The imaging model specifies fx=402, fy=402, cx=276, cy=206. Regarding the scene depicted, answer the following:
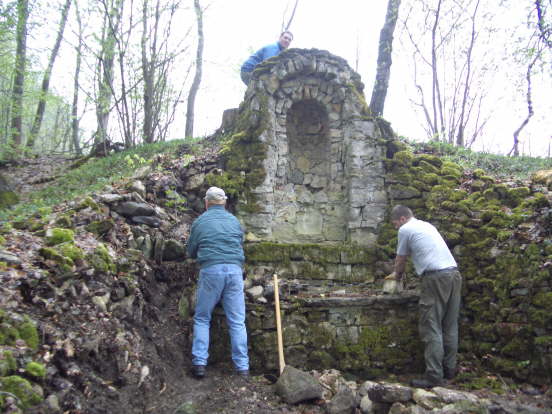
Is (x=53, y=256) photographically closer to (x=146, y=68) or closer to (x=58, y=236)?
(x=58, y=236)

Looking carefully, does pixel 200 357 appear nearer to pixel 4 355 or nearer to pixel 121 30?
pixel 4 355

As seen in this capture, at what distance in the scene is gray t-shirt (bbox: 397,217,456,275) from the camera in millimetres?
4363

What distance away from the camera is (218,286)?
4.20 metres

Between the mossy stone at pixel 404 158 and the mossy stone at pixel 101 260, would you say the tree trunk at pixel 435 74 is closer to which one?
the mossy stone at pixel 404 158

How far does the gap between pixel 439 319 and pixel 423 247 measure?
0.79 meters

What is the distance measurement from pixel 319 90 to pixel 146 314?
4809 mm

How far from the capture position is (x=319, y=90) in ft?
23.3

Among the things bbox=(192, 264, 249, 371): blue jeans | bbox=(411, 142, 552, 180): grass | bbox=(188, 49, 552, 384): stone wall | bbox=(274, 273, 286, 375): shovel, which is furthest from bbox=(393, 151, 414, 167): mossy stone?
bbox=(192, 264, 249, 371): blue jeans

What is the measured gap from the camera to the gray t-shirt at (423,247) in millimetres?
4363

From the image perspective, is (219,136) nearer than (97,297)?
No

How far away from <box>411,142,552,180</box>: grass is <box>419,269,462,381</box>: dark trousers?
3871 millimetres

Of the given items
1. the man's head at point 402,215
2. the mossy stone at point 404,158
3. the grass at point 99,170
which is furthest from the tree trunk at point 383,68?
the man's head at point 402,215

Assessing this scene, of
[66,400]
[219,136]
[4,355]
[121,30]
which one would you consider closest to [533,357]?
[66,400]

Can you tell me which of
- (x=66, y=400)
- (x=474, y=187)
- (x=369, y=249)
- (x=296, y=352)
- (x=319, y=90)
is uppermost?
(x=319, y=90)
